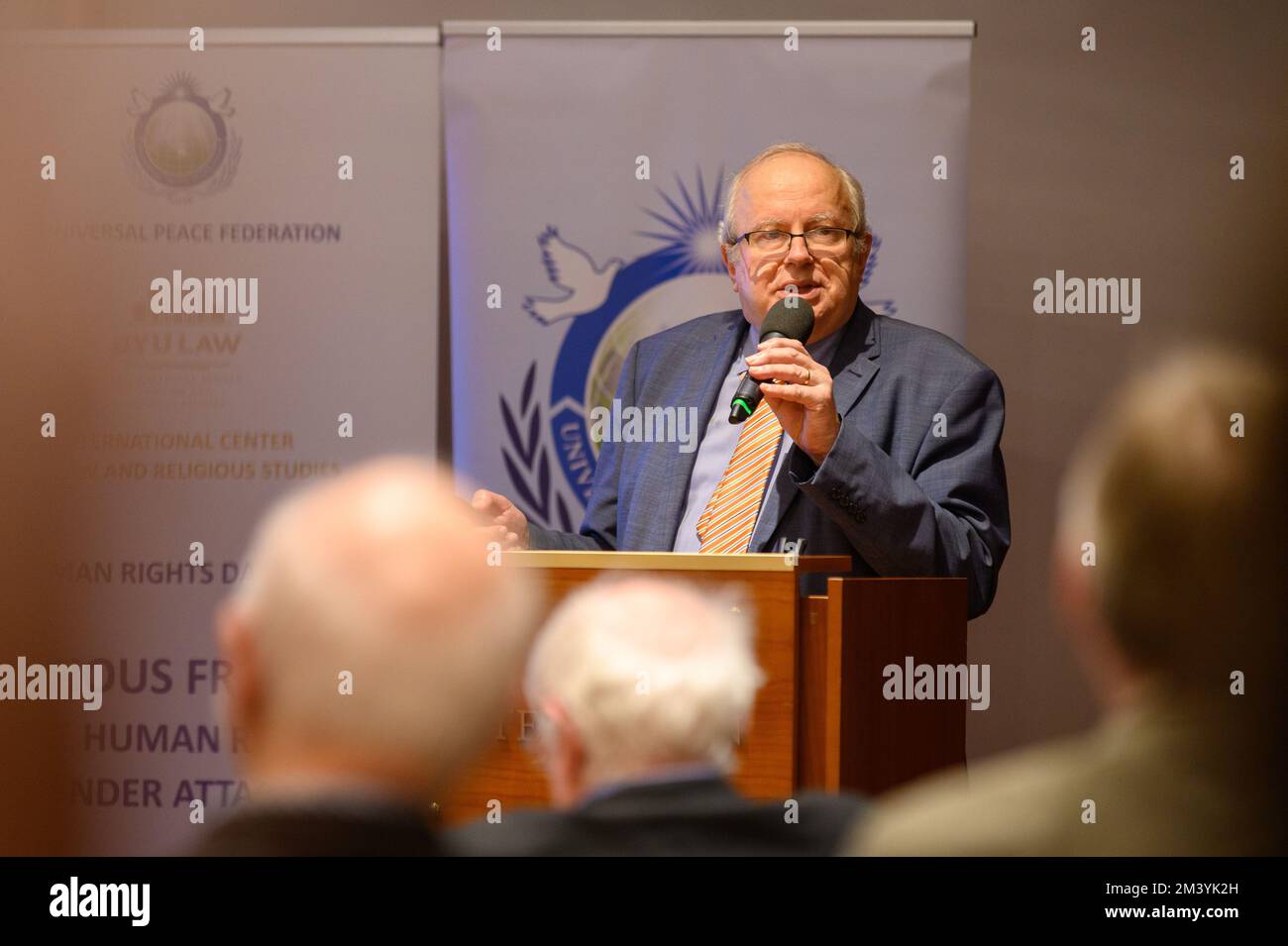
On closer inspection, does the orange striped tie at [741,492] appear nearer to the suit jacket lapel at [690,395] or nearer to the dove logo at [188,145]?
the suit jacket lapel at [690,395]

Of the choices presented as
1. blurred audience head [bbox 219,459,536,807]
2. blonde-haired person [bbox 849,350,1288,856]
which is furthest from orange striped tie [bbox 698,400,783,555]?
blurred audience head [bbox 219,459,536,807]

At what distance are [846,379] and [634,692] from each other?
4.94 feet

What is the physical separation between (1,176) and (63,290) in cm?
43

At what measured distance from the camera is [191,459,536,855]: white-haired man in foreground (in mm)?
1164

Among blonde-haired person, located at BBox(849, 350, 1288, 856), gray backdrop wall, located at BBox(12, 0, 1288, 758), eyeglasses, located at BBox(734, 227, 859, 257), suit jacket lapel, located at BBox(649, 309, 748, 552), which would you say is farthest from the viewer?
gray backdrop wall, located at BBox(12, 0, 1288, 758)

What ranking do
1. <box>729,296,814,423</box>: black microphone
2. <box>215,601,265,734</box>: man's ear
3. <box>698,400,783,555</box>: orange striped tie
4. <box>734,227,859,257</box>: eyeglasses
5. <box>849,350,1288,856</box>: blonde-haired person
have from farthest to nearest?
<box>734,227,859,257</box>: eyeglasses → <box>698,400,783,555</box>: orange striped tie → <box>729,296,814,423</box>: black microphone → <box>849,350,1288,856</box>: blonde-haired person → <box>215,601,265,734</box>: man's ear

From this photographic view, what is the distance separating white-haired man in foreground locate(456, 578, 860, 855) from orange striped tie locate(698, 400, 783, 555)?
117 centimetres

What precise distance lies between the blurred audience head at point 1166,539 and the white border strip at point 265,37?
3160 millimetres

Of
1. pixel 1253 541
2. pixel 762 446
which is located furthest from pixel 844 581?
pixel 762 446

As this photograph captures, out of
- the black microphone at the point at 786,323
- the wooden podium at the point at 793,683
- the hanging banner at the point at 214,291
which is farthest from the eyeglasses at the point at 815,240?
the hanging banner at the point at 214,291

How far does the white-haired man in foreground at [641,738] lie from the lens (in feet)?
4.93

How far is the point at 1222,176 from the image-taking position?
14.9 ft

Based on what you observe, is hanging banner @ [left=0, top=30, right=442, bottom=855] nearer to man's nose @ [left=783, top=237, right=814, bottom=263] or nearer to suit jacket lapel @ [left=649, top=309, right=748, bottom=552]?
suit jacket lapel @ [left=649, top=309, right=748, bottom=552]

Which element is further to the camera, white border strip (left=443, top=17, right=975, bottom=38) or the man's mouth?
white border strip (left=443, top=17, right=975, bottom=38)
